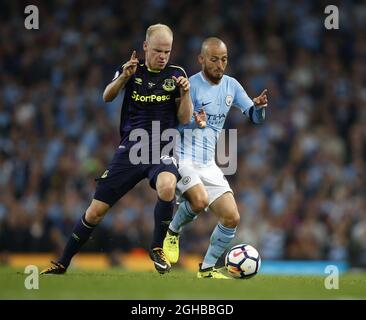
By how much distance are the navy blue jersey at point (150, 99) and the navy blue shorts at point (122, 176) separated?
0.69 feet

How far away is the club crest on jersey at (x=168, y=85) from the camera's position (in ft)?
31.7

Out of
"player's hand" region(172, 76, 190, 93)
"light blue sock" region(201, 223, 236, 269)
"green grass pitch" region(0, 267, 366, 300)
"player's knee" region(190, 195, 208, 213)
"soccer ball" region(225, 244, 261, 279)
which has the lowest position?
"green grass pitch" region(0, 267, 366, 300)

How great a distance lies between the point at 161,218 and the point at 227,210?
78 cm

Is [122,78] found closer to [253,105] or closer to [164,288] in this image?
[253,105]

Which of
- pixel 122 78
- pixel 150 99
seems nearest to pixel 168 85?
A: pixel 150 99

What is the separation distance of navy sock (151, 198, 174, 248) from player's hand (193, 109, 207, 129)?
864 mm

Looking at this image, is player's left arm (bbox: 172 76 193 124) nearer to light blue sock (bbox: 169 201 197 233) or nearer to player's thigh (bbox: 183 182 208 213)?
player's thigh (bbox: 183 182 208 213)

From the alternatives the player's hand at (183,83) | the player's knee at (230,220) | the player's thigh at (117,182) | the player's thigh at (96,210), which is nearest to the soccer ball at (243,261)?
the player's knee at (230,220)

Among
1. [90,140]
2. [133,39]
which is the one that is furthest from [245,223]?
[133,39]

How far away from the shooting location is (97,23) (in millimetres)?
20766

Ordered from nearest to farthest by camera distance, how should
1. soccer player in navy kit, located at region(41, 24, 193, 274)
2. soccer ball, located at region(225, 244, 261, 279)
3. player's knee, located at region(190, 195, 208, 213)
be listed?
soccer player in navy kit, located at region(41, 24, 193, 274), player's knee, located at region(190, 195, 208, 213), soccer ball, located at region(225, 244, 261, 279)

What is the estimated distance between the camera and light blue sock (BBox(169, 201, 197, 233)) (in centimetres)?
1022

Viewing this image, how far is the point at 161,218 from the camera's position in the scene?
378 inches

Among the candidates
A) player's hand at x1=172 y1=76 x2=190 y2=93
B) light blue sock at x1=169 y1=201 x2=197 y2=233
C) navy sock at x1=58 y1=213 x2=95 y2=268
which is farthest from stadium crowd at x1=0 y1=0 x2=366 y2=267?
player's hand at x1=172 y1=76 x2=190 y2=93
